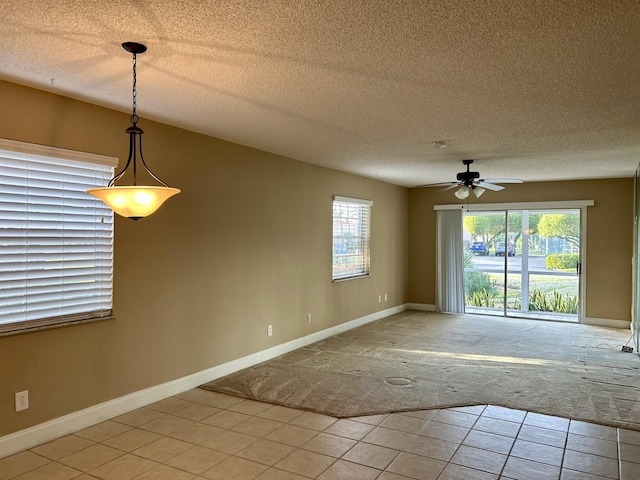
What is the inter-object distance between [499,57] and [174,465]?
3.08 m

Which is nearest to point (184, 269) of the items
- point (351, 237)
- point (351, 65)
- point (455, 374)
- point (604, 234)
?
point (351, 65)

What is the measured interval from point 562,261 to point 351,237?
3670 millimetres

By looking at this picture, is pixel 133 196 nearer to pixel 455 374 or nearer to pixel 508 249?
pixel 455 374

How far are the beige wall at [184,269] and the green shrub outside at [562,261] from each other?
389 cm

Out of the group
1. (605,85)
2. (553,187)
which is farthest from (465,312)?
(605,85)

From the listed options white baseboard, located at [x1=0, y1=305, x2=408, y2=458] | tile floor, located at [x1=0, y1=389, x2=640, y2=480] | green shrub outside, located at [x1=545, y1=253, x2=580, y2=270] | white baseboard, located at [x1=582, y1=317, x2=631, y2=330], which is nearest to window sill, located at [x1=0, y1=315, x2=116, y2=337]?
white baseboard, located at [x1=0, y1=305, x2=408, y2=458]

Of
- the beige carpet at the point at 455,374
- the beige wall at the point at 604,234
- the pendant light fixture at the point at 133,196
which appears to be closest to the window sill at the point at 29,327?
the pendant light fixture at the point at 133,196

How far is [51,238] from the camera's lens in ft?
11.1

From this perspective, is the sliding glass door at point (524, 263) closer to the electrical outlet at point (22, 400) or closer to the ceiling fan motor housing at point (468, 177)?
the ceiling fan motor housing at point (468, 177)

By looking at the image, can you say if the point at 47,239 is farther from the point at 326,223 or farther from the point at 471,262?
the point at 471,262

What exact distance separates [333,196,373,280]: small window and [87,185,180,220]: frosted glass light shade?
4465mm

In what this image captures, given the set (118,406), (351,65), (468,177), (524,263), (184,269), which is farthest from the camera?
(524,263)

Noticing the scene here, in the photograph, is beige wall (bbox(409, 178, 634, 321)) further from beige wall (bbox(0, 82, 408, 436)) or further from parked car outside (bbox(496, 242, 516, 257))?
beige wall (bbox(0, 82, 408, 436))

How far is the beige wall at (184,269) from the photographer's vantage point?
3.31m
